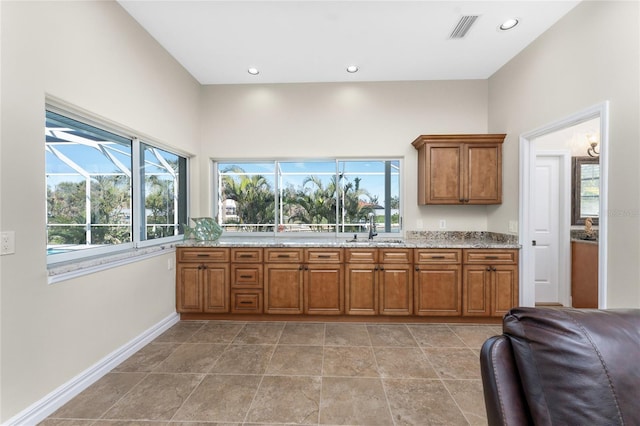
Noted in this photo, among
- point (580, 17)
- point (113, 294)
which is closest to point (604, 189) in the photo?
point (580, 17)

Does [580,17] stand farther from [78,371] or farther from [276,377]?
[78,371]

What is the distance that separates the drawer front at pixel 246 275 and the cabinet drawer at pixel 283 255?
0.16 m

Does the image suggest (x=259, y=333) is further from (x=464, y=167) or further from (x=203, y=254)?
(x=464, y=167)

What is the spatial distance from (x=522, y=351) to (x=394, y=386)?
1506 millimetres

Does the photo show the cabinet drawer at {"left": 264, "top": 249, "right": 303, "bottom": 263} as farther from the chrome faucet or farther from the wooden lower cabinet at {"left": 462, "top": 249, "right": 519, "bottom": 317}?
the wooden lower cabinet at {"left": 462, "top": 249, "right": 519, "bottom": 317}

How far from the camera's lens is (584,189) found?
12.2ft

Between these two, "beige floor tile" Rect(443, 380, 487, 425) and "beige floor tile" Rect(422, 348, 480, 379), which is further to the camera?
"beige floor tile" Rect(422, 348, 480, 379)

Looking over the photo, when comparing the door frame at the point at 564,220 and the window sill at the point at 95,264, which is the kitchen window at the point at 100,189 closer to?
the window sill at the point at 95,264

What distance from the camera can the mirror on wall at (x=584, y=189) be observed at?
144 inches

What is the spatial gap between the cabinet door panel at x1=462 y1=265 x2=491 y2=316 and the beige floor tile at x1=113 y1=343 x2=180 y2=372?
10.0 ft

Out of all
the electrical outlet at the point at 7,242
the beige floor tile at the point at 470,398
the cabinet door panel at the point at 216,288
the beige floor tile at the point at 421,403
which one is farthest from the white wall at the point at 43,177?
the beige floor tile at the point at 470,398

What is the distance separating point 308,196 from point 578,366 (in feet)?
10.8

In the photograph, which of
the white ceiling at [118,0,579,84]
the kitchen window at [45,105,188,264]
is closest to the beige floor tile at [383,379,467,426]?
the kitchen window at [45,105,188,264]

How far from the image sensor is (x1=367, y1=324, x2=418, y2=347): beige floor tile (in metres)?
2.67
